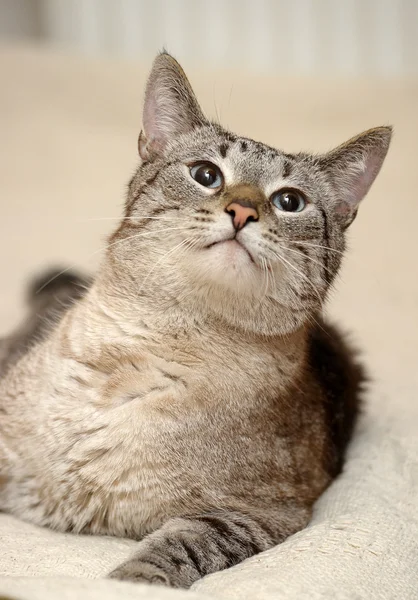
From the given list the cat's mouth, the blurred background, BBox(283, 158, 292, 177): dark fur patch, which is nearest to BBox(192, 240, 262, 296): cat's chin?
the cat's mouth

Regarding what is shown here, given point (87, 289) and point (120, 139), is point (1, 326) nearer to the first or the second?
point (87, 289)

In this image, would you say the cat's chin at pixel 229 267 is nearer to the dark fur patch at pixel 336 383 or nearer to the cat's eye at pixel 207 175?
the cat's eye at pixel 207 175

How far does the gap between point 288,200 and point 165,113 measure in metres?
0.49

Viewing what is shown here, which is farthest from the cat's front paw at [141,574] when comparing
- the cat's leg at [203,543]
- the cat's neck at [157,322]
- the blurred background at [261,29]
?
the blurred background at [261,29]

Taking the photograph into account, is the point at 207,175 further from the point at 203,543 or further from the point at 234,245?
the point at 203,543

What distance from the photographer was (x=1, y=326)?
358 centimetres

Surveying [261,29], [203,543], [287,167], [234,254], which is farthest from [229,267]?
[261,29]

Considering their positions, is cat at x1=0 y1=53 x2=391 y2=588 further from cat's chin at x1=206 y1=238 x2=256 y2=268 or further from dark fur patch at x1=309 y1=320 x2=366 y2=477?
dark fur patch at x1=309 y1=320 x2=366 y2=477

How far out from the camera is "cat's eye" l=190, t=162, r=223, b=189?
215 centimetres

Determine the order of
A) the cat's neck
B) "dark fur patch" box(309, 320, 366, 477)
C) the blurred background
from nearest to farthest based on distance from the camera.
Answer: the cat's neck
"dark fur patch" box(309, 320, 366, 477)
the blurred background

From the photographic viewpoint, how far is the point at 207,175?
2158 mm

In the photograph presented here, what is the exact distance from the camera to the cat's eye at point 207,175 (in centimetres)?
215

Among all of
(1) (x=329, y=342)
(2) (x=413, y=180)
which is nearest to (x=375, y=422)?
(1) (x=329, y=342)

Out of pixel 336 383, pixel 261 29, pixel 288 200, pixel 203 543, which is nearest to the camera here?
pixel 203 543
